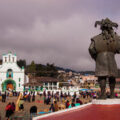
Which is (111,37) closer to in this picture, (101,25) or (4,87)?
(101,25)

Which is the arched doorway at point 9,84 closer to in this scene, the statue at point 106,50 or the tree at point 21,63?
the statue at point 106,50

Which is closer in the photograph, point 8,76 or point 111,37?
point 111,37

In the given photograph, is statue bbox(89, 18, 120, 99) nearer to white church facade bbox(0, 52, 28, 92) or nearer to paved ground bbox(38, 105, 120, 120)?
paved ground bbox(38, 105, 120, 120)

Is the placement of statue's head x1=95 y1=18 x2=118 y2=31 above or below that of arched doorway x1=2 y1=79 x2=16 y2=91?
above

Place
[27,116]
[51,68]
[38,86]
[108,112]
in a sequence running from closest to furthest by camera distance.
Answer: [108,112] → [27,116] → [38,86] → [51,68]

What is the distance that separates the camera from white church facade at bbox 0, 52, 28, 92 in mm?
47534

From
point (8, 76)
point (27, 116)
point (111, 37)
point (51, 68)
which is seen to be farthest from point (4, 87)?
point (111, 37)

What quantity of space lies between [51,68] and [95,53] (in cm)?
6385

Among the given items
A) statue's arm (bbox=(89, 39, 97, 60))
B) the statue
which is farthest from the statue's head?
statue's arm (bbox=(89, 39, 97, 60))

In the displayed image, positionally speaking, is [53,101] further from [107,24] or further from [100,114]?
[100,114]

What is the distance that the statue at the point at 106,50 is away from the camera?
7.89m

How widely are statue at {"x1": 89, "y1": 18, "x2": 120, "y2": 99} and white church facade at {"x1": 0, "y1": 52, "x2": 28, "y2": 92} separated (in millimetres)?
40698

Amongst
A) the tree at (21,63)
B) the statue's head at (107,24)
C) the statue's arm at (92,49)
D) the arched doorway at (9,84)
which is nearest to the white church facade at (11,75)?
the arched doorway at (9,84)

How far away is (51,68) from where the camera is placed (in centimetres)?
7175
